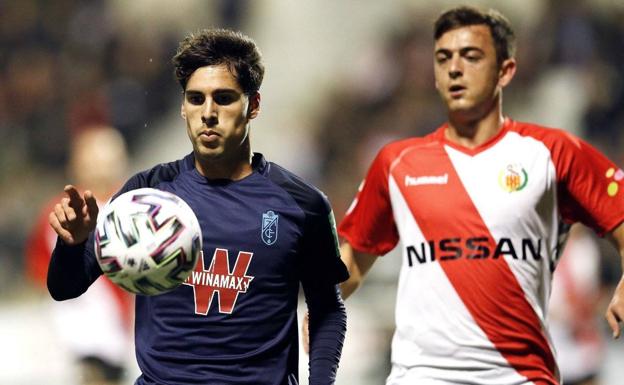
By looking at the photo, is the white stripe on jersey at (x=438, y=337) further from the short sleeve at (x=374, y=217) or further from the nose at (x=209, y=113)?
the nose at (x=209, y=113)

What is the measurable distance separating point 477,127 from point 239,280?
1.71 m

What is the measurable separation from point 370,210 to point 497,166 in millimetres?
662

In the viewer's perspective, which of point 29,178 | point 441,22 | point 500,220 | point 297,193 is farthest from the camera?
point 29,178

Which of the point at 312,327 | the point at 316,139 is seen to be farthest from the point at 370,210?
the point at 316,139

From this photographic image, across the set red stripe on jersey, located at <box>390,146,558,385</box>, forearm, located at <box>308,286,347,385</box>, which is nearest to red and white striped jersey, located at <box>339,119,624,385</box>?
red stripe on jersey, located at <box>390,146,558,385</box>

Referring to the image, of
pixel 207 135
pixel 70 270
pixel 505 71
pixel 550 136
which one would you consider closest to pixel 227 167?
pixel 207 135

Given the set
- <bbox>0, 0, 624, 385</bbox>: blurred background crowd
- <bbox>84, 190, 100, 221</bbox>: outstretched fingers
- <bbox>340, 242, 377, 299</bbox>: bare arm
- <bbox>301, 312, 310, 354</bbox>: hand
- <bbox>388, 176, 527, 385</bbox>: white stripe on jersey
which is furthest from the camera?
<bbox>0, 0, 624, 385</bbox>: blurred background crowd

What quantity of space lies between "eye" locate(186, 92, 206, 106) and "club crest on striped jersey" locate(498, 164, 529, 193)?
161cm

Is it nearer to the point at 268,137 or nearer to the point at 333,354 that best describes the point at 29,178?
the point at 268,137

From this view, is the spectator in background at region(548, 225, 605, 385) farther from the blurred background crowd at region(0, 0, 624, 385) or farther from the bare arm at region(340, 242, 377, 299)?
the bare arm at region(340, 242, 377, 299)

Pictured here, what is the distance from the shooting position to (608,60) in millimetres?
12141

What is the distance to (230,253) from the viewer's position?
4.62m

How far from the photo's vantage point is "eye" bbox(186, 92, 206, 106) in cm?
467

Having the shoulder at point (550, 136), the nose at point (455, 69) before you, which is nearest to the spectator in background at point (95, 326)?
the nose at point (455, 69)
